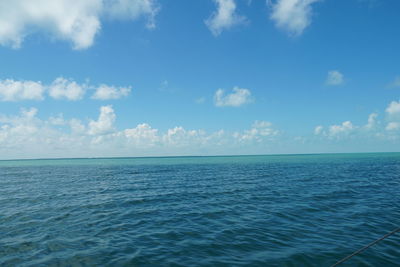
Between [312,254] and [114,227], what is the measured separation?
1389cm

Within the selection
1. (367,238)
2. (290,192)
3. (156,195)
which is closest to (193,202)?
(156,195)

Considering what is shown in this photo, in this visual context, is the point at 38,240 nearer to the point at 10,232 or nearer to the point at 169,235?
the point at 10,232

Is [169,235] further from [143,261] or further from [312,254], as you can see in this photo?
[312,254]

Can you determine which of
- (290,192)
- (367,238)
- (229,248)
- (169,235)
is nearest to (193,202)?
(169,235)

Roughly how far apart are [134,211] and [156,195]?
772cm

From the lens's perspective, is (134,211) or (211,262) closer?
(211,262)

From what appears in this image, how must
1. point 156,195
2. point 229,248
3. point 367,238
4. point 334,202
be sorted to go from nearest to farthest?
point 229,248 → point 367,238 → point 334,202 → point 156,195

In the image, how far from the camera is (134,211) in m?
21.2

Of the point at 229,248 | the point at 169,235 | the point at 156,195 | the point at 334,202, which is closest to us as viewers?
the point at 229,248

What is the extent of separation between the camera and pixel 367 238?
46.2ft

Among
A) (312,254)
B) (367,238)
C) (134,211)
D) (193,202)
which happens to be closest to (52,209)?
(134,211)

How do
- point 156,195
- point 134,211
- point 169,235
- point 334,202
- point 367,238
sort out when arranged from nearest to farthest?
point 367,238 → point 169,235 → point 134,211 → point 334,202 → point 156,195

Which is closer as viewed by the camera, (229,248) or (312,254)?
(312,254)

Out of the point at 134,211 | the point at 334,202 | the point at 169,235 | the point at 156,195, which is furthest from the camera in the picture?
the point at 156,195
